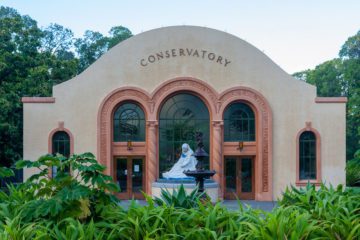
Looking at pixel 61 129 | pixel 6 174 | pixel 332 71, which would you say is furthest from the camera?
pixel 332 71

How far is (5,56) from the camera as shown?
69.0 feet

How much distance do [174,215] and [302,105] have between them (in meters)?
15.4

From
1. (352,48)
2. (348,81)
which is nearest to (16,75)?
(348,81)

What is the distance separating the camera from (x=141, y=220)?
634 centimetres

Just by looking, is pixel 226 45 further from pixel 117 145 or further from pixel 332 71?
pixel 332 71

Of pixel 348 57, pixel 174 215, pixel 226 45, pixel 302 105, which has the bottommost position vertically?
pixel 174 215

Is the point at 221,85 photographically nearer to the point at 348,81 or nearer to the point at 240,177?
the point at 240,177

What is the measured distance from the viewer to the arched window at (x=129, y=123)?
2092cm

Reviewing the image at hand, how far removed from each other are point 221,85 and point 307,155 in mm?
5511

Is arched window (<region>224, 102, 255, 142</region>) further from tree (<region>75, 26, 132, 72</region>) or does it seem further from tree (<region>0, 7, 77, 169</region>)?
tree (<region>75, 26, 132, 72</region>)

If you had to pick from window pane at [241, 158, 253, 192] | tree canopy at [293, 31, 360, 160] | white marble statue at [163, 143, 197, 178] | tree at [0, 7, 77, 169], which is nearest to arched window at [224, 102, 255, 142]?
window pane at [241, 158, 253, 192]

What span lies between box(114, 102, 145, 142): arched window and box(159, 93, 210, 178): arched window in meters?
1.00

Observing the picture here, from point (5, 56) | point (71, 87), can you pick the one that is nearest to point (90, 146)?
point (71, 87)

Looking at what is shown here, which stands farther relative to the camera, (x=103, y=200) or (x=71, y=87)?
(x=71, y=87)
